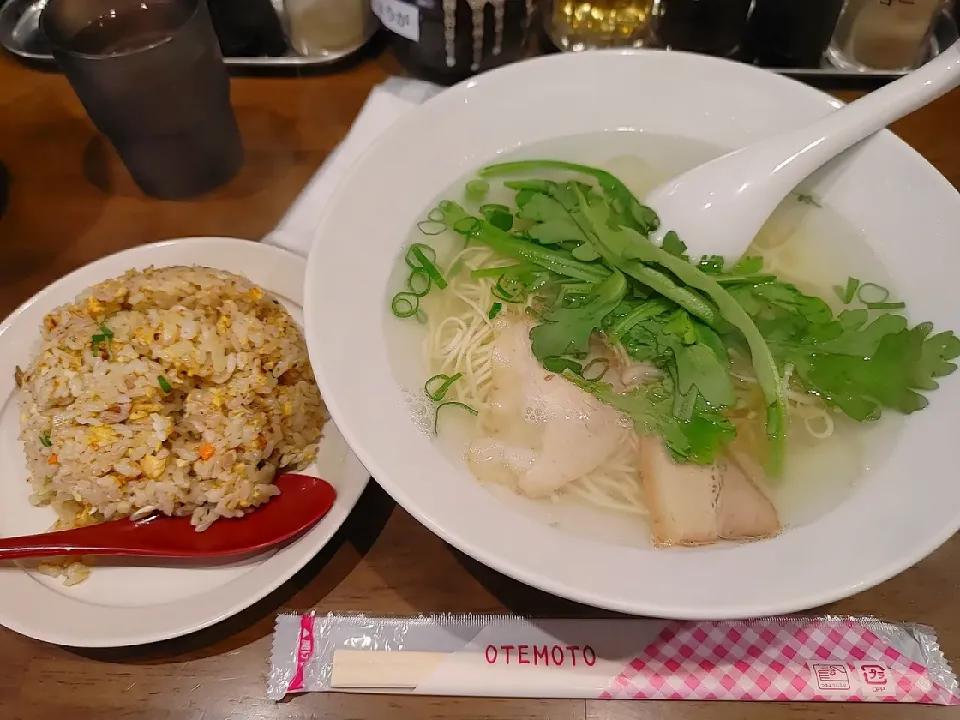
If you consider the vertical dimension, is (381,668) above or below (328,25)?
below

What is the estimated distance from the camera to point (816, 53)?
5.31 feet

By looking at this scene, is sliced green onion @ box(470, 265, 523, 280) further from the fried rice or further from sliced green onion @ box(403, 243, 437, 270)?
the fried rice

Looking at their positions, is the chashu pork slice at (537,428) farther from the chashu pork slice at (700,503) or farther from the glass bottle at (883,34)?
the glass bottle at (883,34)

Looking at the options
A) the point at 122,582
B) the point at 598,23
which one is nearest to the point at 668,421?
the point at 122,582

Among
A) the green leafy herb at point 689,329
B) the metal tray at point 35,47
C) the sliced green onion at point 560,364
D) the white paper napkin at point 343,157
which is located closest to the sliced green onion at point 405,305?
the green leafy herb at point 689,329

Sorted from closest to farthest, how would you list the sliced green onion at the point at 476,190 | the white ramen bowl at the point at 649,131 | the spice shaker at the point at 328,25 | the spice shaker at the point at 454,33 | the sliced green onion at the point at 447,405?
the white ramen bowl at the point at 649,131
the sliced green onion at the point at 447,405
the sliced green onion at the point at 476,190
the spice shaker at the point at 454,33
the spice shaker at the point at 328,25

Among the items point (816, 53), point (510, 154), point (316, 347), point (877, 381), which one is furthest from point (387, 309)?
point (816, 53)

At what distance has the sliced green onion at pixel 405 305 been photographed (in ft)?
3.55

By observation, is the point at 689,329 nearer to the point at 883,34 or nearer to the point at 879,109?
the point at 879,109

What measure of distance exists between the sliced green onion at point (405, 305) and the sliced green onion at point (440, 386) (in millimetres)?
116

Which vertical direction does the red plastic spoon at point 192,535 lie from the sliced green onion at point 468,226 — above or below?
below

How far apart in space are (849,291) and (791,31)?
769 mm

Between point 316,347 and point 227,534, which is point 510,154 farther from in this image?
point 227,534

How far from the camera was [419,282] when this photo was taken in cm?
114
